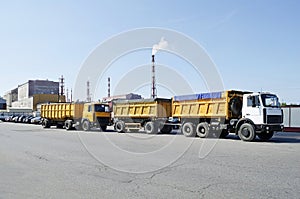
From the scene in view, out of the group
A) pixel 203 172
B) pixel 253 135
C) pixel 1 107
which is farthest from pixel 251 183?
pixel 1 107

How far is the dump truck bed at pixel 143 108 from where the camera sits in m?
22.3

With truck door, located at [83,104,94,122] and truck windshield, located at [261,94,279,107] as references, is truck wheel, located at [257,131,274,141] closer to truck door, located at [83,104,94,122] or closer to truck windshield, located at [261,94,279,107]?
truck windshield, located at [261,94,279,107]

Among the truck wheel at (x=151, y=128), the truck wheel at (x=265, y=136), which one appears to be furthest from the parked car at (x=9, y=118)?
the truck wheel at (x=265, y=136)

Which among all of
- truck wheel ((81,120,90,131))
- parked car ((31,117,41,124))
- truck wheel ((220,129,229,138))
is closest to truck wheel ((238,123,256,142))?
truck wheel ((220,129,229,138))

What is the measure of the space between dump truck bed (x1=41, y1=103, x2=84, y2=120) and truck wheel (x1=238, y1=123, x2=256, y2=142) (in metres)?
15.2

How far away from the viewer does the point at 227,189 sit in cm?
579

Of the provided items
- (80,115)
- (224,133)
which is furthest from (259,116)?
(80,115)

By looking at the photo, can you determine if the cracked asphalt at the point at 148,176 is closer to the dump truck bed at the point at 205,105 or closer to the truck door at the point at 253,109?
the truck door at the point at 253,109

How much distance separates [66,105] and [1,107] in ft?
204

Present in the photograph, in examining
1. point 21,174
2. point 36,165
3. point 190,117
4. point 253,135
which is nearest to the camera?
point 21,174

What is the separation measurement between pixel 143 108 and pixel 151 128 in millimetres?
1912

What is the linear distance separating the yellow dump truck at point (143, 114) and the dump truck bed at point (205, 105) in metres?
1.38

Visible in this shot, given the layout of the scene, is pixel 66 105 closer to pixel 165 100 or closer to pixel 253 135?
pixel 165 100

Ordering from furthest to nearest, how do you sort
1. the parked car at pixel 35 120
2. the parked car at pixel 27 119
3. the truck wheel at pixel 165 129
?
the parked car at pixel 27 119
the parked car at pixel 35 120
the truck wheel at pixel 165 129
